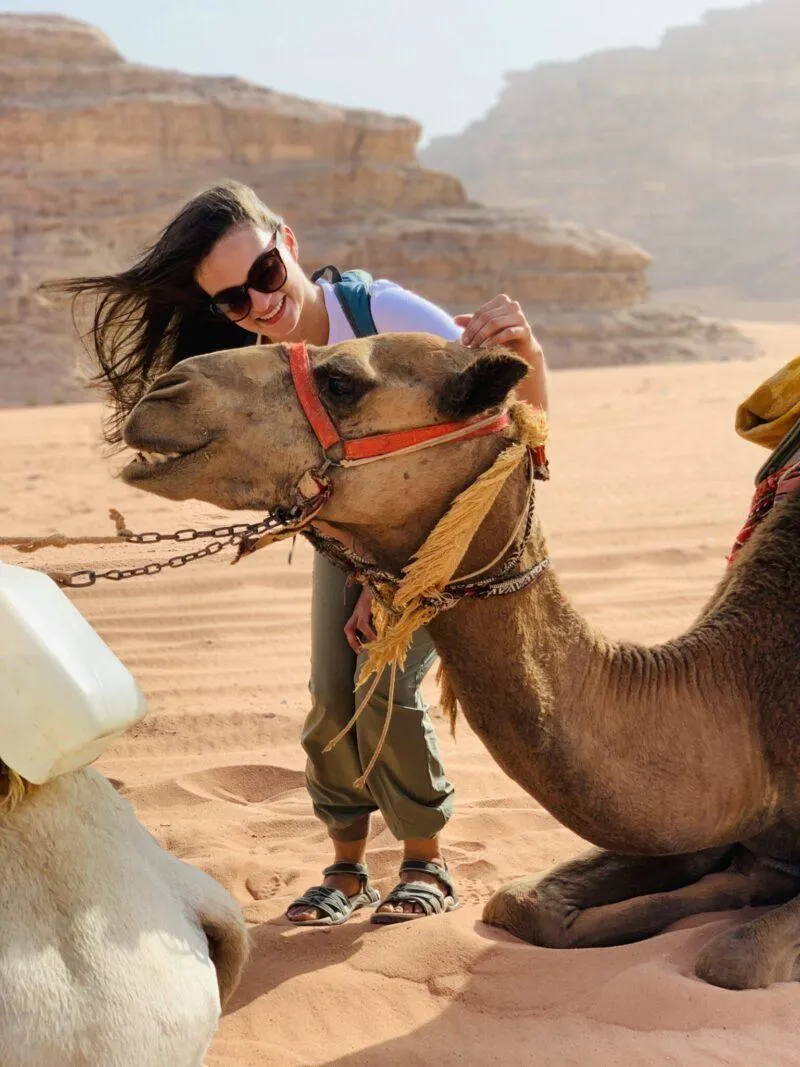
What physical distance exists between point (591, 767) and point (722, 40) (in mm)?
151895

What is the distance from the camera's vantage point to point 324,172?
41.2m

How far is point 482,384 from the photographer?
288cm

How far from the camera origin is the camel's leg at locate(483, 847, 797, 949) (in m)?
3.78

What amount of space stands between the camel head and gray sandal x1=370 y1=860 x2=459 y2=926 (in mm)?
1646

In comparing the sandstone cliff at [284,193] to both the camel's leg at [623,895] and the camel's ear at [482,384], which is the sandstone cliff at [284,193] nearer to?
the camel's leg at [623,895]

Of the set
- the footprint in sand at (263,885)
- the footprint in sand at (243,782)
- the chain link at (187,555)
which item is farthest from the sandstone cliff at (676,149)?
the chain link at (187,555)

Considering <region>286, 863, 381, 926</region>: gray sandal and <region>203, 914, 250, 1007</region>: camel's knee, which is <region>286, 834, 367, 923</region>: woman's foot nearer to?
<region>286, 863, 381, 926</region>: gray sandal

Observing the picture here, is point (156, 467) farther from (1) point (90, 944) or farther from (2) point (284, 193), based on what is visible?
(2) point (284, 193)

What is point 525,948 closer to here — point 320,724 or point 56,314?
point 320,724

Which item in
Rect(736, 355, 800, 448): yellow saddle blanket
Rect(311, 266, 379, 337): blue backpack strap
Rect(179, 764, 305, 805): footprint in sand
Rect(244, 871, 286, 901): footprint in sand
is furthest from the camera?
Rect(179, 764, 305, 805): footprint in sand

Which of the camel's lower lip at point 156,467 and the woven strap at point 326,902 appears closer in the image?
the camel's lower lip at point 156,467

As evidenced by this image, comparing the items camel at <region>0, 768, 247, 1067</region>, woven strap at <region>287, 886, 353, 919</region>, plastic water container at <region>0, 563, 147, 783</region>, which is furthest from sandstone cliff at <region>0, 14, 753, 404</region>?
plastic water container at <region>0, 563, 147, 783</region>

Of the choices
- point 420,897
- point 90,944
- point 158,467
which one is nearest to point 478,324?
point 158,467

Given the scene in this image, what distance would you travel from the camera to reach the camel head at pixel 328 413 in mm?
2789
